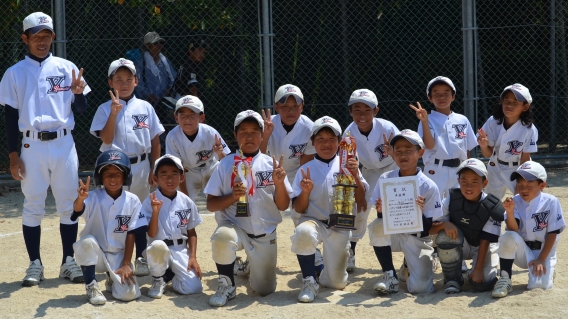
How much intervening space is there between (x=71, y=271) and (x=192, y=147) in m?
1.35

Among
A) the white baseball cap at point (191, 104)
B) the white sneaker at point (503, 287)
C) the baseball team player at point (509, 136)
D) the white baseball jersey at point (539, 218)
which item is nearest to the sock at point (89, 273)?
the white baseball cap at point (191, 104)

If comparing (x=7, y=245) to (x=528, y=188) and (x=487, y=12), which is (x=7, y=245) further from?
(x=487, y=12)

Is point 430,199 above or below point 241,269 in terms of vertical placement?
above

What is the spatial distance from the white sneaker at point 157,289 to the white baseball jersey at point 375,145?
6.02 ft

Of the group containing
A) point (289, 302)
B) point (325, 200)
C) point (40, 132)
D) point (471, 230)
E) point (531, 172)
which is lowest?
point (289, 302)

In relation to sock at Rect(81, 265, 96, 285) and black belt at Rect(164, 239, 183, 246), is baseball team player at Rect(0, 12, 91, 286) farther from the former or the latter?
black belt at Rect(164, 239, 183, 246)

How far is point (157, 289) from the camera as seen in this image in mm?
5133

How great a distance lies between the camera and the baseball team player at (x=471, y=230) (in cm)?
511

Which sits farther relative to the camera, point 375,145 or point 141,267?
point 375,145

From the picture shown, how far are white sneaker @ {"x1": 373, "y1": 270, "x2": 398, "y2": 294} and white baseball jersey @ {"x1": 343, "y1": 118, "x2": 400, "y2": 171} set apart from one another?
110cm

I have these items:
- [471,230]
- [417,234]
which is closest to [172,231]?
[417,234]

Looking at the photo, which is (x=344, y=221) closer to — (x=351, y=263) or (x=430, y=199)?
(x=430, y=199)

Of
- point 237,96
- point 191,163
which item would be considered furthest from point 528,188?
point 237,96

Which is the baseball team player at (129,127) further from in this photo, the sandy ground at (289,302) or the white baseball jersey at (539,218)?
the white baseball jersey at (539,218)
